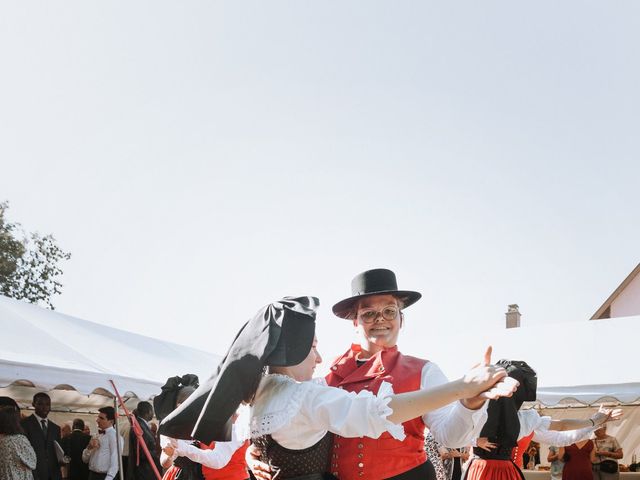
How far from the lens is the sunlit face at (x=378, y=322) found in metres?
3.17

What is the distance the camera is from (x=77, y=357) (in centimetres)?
670

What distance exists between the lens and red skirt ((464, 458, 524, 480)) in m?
5.33

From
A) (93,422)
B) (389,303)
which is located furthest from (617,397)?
(93,422)

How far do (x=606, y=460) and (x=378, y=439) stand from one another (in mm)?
8053

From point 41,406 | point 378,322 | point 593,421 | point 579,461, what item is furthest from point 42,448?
point 579,461

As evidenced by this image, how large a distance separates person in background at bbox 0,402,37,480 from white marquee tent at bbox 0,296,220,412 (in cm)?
32

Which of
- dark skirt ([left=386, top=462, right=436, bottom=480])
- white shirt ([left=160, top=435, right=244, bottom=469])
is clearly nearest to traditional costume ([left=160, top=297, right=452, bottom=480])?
dark skirt ([left=386, top=462, right=436, bottom=480])

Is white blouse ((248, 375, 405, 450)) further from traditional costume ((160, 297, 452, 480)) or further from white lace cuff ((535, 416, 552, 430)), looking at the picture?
white lace cuff ((535, 416, 552, 430))

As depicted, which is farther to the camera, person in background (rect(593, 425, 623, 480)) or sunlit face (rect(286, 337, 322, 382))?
person in background (rect(593, 425, 623, 480))

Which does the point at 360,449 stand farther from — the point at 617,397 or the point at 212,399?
the point at 617,397

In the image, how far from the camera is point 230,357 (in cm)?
223

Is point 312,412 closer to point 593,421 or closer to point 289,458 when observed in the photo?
point 289,458

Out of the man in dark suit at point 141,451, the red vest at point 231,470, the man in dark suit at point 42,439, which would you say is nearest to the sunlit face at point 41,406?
the man in dark suit at point 42,439

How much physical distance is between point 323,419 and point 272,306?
394mm
